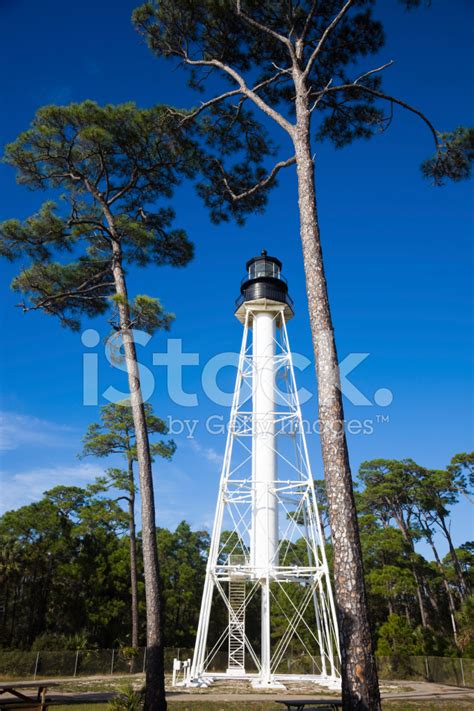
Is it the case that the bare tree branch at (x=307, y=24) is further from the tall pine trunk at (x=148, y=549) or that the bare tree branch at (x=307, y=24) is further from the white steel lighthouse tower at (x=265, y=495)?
the white steel lighthouse tower at (x=265, y=495)

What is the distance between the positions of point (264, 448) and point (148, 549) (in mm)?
8082

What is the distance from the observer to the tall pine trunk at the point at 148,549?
765cm

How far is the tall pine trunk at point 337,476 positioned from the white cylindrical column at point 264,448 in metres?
9.78

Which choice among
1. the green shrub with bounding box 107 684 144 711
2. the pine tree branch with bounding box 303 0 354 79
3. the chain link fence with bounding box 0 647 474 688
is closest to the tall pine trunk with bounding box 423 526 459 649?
the chain link fence with bounding box 0 647 474 688

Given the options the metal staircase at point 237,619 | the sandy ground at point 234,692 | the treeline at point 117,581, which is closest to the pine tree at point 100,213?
the sandy ground at point 234,692

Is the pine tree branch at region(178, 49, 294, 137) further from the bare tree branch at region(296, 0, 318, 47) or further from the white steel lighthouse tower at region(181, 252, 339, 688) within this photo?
the white steel lighthouse tower at region(181, 252, 339, 688)

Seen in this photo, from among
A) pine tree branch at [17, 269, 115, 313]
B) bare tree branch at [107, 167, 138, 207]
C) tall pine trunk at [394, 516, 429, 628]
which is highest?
bare tree branch at [107, 167, 138, 207]

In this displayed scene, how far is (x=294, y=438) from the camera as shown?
651 inches

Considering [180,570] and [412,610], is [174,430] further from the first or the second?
[412,610]

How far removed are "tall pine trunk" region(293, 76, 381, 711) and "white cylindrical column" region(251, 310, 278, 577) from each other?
9777mm

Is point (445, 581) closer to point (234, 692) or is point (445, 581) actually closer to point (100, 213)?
point (234, 692)

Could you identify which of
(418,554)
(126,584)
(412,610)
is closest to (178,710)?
→ (126,584)

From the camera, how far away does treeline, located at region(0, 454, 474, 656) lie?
72.2ft

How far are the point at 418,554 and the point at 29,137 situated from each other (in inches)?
1043
